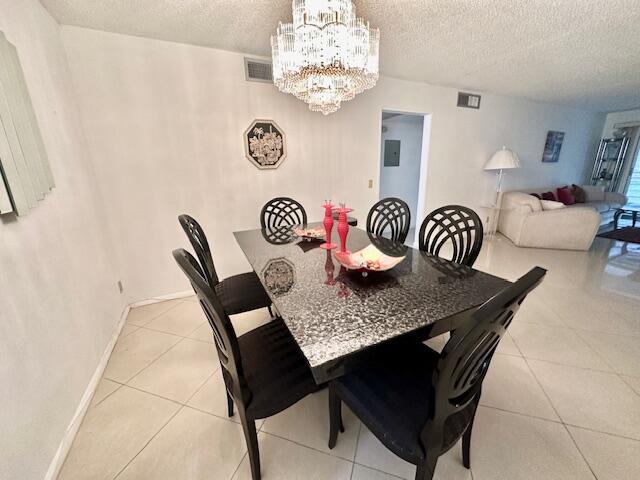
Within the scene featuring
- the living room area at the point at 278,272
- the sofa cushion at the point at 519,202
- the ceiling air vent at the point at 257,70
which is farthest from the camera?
the sofa cushion at the point at 519,202

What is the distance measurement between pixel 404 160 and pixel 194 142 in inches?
161

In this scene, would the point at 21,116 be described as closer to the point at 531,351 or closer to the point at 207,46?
the point at 207,46

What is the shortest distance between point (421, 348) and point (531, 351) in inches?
47.3

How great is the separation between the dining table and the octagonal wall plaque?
1.45 meters

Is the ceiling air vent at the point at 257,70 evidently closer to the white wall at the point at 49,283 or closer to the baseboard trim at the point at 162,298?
the white wall at the point at 49,283

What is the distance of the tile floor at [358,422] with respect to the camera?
43.5 inches

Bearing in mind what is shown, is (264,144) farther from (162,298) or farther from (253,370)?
(253,370)

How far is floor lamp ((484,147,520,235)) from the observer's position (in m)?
3.97

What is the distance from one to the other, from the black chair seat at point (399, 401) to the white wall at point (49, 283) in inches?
49.7

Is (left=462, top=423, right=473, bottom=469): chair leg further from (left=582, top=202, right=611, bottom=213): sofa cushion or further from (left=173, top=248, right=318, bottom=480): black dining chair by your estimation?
(left=582, top=202, right=611, bottom=213): sofa cushion

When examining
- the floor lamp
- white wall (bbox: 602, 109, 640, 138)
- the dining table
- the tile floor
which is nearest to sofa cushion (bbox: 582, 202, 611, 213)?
white wall (bbox: 602, 109, 640, 138)

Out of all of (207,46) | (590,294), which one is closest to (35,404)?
(207,46)

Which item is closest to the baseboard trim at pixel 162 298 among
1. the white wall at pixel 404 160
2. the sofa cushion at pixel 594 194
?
the white wall at pixel 404 160

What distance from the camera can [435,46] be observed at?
2320 mm
